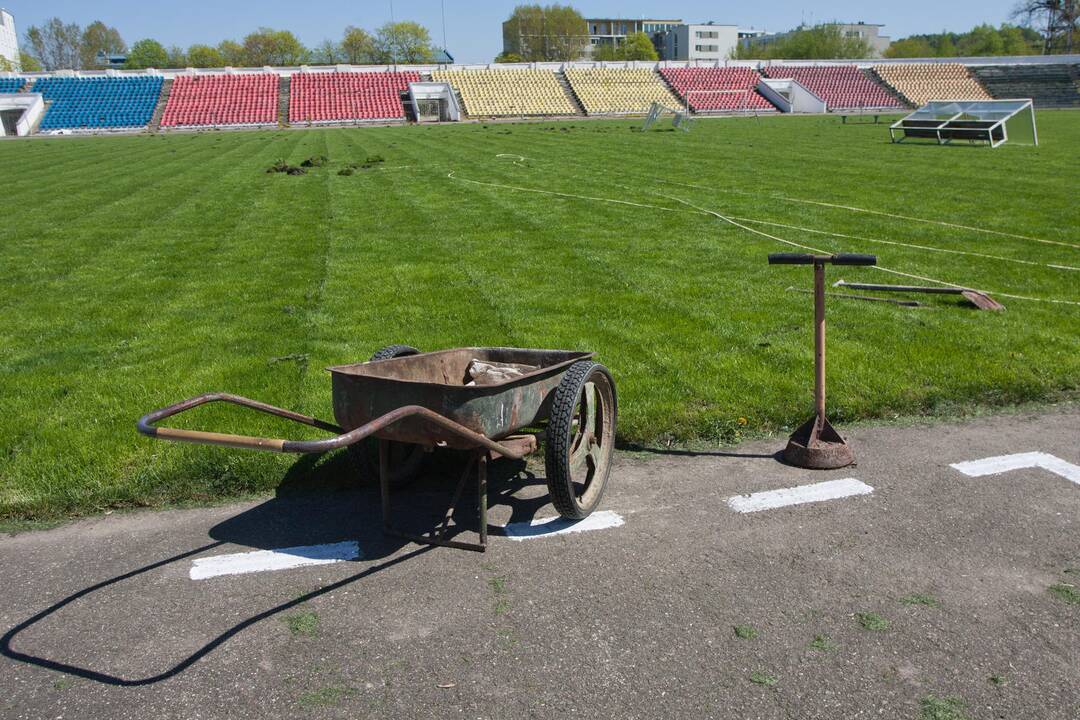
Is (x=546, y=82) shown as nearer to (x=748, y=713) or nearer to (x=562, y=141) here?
(x=562, y=141)

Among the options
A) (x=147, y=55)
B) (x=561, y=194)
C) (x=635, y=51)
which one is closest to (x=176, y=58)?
(x=147, y=55)

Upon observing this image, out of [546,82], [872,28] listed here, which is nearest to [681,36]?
[872,28]

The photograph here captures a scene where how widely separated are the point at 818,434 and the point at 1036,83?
2993 inches

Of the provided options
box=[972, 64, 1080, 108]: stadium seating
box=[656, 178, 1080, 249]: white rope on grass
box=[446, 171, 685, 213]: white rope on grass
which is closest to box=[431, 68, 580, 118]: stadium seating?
box=[972, 64, 1080, 108]: stadium seating

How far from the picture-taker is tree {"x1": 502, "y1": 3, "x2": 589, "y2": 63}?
135 m

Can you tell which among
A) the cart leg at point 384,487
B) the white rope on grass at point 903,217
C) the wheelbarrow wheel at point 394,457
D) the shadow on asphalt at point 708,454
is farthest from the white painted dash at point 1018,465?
the white rope on grass at point 903,217

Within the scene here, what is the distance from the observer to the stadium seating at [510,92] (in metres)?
61.9

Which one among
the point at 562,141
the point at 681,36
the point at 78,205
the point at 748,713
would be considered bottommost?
the point at 748,713

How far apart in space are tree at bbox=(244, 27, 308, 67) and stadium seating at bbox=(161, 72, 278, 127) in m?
62.6

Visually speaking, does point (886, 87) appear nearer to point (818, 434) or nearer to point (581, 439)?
point (818, 434)

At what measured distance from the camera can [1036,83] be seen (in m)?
67.4

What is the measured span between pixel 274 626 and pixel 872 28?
592 feet

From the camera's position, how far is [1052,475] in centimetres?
476

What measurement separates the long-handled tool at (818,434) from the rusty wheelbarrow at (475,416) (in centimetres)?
113
